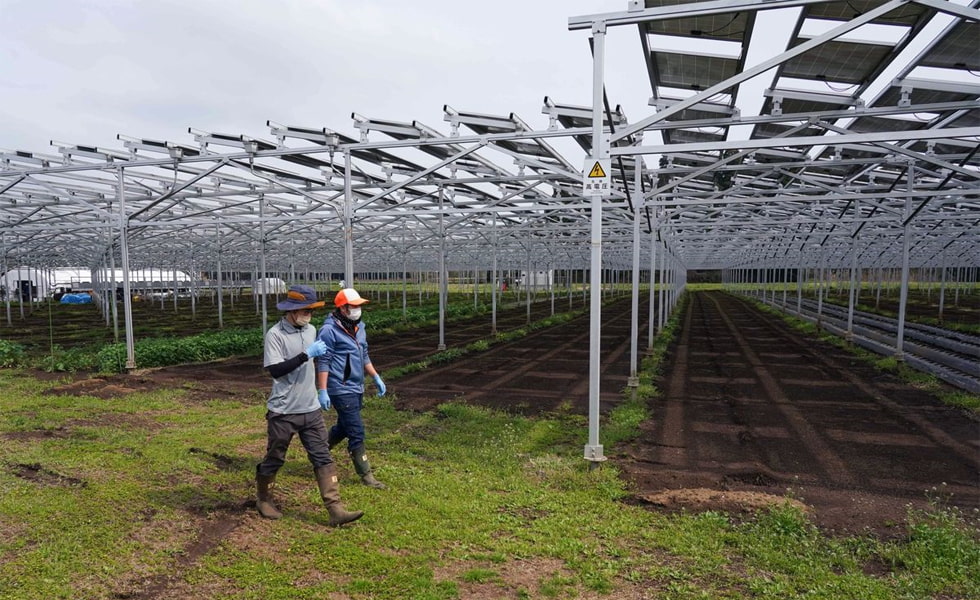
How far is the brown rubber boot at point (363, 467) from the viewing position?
18.0 ft

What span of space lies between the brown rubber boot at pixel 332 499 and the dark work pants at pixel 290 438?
2.9 inches

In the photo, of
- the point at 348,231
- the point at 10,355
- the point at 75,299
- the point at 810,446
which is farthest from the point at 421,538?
the point at 75,299

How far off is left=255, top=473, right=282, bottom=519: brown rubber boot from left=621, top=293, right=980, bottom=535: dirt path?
3.41m

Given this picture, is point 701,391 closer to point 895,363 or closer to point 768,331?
point 895,363

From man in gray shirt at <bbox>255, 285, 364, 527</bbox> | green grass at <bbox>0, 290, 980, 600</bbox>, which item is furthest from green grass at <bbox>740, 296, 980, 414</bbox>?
man in gray shirt at <bbox>255, 285, 364, 527</bbox>

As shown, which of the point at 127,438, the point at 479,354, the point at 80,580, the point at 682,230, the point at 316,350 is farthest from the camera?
the point at 682,230

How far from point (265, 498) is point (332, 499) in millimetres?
657

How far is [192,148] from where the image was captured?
11.1m

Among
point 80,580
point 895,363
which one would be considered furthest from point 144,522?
point 895,363

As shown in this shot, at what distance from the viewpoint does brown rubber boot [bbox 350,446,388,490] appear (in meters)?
5.48

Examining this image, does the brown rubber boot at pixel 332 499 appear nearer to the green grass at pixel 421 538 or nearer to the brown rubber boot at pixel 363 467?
the green grass at pixel 421 538

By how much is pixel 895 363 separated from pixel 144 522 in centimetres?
1491

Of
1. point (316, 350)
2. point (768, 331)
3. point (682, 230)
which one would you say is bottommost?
point (768, 331)

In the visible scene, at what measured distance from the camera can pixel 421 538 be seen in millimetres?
4516
